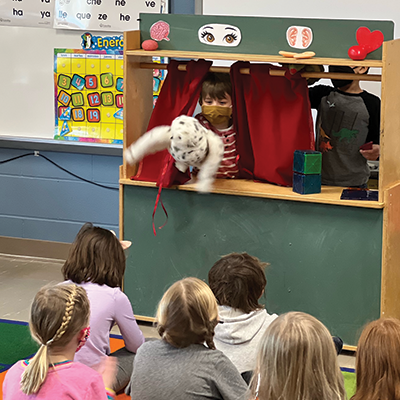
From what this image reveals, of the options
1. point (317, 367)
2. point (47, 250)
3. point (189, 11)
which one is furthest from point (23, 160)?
point (317, 367)

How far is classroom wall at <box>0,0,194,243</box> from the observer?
4.41m

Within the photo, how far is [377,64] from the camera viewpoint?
2.80 metres

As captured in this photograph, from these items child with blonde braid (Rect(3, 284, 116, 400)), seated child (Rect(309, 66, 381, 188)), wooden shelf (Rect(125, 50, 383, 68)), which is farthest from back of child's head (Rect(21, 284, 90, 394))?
seated child (Rect(309, 66, 381, 188))

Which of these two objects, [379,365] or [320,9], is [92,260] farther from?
[320,9]

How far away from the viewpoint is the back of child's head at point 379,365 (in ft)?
5.33

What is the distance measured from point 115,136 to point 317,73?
169 centimetres

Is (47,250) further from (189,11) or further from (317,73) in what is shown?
(317,73)

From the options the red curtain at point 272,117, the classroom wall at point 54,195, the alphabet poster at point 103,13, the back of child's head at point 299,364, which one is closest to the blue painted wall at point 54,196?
the classroom wall at point 54,195

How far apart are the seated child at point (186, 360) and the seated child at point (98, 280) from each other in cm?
56

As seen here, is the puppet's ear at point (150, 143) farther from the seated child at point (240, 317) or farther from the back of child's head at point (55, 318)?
the back of child's head at point (55, 318)

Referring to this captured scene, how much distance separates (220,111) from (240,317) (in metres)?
1.24

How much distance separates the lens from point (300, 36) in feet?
9.86

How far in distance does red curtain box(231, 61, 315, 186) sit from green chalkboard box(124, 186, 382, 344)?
8.9 inches

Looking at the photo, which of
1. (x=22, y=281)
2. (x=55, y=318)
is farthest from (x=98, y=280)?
(x=22, y=281)
